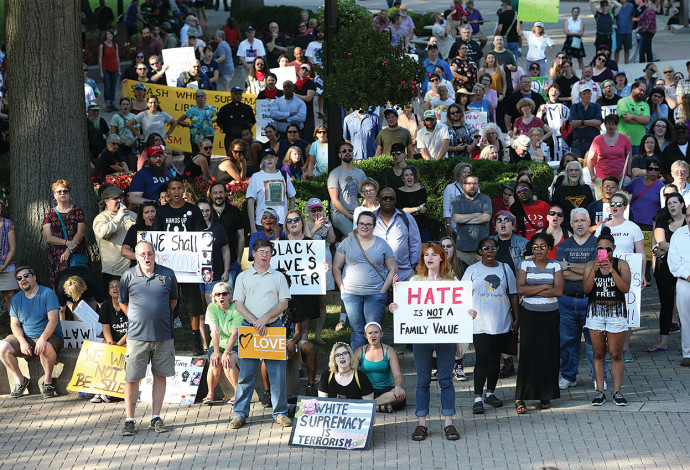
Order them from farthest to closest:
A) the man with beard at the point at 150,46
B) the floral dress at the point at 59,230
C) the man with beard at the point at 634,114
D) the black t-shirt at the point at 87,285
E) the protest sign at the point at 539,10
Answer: the man with beard at the point at 150,46
the protest sign at the point at 539,10
the man with beard at the point at 634,114
the floral dress at the point at 59,230
the black t-shirt at the point at 87,285

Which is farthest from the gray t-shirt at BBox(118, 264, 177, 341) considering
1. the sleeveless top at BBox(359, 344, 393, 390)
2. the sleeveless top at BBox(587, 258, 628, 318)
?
the sleeveless top at BBox(587, 258, 628, 318)

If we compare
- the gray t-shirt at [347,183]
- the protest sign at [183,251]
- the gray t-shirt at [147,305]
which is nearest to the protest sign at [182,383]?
the gray t-shirt at [147,305]

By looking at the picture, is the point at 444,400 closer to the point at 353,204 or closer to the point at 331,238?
the point at 331,238

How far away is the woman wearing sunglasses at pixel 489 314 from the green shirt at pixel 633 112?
800 centimetres

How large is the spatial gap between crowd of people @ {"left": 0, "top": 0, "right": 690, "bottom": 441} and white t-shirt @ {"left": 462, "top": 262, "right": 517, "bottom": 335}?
0.02 meters

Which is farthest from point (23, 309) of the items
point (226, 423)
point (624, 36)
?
point (624, 36)

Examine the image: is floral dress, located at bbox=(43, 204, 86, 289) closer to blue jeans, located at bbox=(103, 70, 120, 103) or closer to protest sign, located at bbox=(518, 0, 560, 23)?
blue jeans, located at bbox=(103, 70, 120, 103)

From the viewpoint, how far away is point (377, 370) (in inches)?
440

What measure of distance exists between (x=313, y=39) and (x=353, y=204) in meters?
11.4

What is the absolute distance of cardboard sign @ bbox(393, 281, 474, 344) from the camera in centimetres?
1066

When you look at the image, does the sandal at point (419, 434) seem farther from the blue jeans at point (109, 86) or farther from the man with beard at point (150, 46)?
the man with beard at point (150, 46)

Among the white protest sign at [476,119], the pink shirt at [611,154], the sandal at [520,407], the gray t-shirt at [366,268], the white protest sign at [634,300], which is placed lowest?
the sandal at [520,407]

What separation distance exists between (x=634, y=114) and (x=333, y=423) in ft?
32.7

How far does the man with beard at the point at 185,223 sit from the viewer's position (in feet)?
42.1
